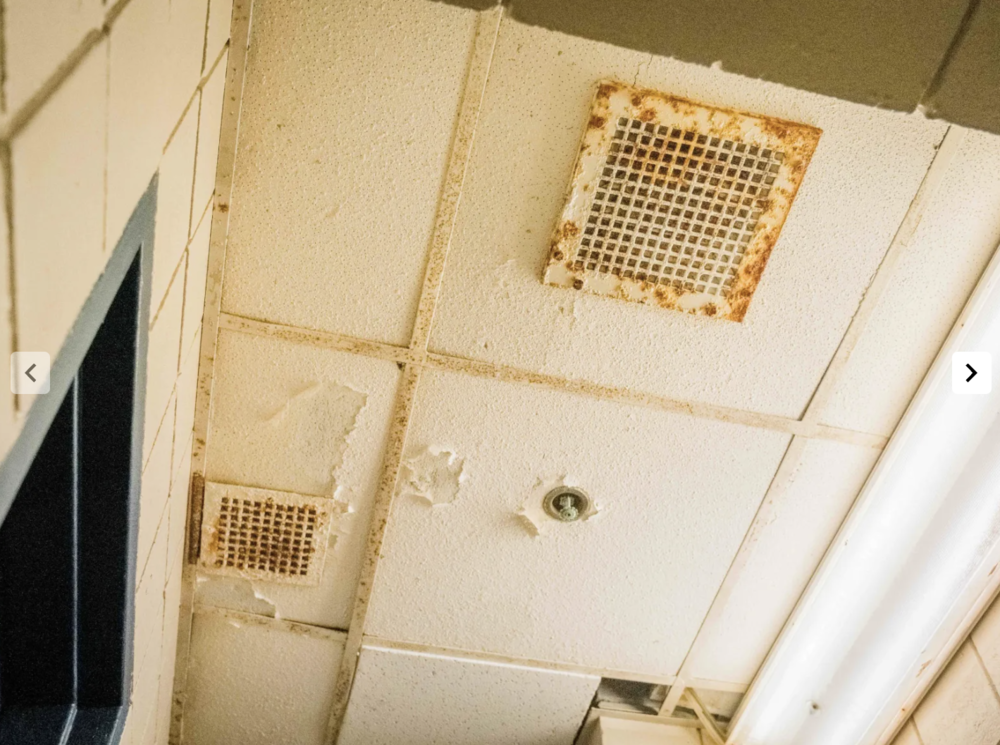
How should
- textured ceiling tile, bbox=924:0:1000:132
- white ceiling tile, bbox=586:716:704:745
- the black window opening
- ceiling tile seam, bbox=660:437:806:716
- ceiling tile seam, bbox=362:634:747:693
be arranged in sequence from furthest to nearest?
1. white ceiling tile, bbox=586:716:704:745
2. ceiling tile seam, bbox=362:634:747:693
3. ceiling tile seam, bbox=660:437:806:716
4. textured ceiling tile, bbox=924:0:1000:132
5. the black window opening

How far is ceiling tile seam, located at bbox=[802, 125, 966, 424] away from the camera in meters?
1.66

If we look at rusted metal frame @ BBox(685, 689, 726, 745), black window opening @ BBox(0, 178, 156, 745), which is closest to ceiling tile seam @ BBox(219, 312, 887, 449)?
black window opening @ BBox(0, 178, 156, 745)

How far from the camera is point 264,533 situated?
2.07 meters

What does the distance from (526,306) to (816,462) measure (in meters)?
1.07

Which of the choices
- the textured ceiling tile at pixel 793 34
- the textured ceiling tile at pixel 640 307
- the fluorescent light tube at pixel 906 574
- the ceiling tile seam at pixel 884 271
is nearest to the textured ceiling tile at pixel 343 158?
the textured ceiling tile at pixel 640 307

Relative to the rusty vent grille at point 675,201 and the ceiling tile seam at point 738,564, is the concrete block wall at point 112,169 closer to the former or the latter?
the rusty vent grille at point 675,201

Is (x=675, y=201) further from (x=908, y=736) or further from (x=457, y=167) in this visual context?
(x=908, y=736)

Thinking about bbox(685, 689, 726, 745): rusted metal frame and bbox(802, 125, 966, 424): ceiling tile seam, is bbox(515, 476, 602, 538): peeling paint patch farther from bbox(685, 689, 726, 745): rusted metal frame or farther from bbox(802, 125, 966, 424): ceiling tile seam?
bbox(685, 689, 726, 745): rusted metal frame

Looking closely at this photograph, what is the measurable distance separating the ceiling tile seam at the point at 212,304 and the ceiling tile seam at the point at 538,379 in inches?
3.5

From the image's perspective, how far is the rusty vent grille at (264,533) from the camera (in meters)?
2.02

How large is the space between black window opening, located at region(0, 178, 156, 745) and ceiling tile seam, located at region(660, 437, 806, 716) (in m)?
1.78

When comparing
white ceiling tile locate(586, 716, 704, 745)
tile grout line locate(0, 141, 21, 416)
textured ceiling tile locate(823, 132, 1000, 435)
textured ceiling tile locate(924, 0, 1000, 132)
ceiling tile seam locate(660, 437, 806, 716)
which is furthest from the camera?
white ceiling tile locate(586, 716, 704, 745)

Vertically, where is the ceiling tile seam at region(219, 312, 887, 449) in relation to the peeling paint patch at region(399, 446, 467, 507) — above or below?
above

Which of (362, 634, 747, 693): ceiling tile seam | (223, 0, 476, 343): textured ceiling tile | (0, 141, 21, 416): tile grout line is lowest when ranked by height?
(0, 141, 21, 416): tile grout line
